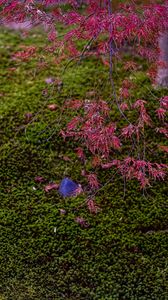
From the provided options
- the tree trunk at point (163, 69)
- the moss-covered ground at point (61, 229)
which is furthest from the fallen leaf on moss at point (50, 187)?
the tree trunk at point (163, 69)

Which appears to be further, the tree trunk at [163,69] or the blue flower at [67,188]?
the tree trunk at [163,69]

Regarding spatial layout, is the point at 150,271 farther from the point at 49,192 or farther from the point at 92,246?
the point at 49,192

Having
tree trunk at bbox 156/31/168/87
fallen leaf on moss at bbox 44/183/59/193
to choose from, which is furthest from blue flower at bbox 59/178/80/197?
tree trunk at bbox 156/31/168/87

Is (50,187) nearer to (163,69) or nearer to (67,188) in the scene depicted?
(67,188)

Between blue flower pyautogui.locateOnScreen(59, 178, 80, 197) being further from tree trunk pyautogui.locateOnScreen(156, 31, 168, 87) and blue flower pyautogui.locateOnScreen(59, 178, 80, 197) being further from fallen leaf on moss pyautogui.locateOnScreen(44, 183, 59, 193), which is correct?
tree trunk pyautogui.locateOnScreen(156, 31, 168, 87)

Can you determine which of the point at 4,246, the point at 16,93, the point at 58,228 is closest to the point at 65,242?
the point at 58,228

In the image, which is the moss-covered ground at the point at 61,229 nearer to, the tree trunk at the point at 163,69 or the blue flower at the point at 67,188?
the blue flower at the point at 67,188
